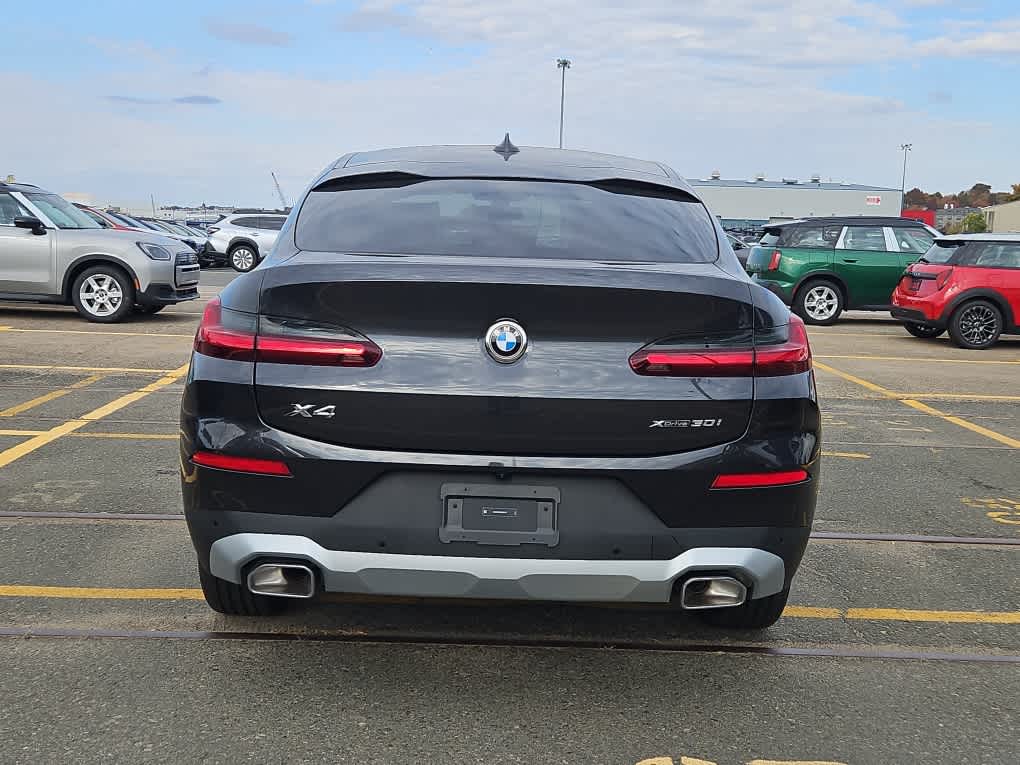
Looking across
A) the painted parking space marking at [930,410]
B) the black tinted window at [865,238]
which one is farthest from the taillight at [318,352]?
the black tinted window at [865,238]

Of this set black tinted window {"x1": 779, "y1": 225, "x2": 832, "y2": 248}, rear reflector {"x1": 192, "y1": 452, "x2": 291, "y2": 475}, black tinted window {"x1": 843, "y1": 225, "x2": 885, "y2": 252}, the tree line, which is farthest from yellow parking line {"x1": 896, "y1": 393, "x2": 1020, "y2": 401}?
the tree line

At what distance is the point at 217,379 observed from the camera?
298 cm

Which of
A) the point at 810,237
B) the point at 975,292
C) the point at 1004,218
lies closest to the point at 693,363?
the point at 975,292

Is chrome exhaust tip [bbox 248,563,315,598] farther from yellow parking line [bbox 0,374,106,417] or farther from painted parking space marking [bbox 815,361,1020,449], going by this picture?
painted parking space marking [bbox 815,361,1020,449]

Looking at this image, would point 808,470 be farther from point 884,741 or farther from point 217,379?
point 217,379

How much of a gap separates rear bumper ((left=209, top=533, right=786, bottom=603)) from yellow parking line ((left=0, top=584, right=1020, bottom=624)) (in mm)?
1117

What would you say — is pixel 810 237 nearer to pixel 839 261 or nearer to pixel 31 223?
pixel 839 261

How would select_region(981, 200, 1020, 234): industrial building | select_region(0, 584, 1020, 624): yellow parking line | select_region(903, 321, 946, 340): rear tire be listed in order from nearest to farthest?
select_region(0, 584, 1020, 624): yellow parking line, select_region(903, 321, 946, 340): rear tire, select_region(981, 200, 1020, 234): industrial building

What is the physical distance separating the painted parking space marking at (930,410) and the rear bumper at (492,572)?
5.18 meters

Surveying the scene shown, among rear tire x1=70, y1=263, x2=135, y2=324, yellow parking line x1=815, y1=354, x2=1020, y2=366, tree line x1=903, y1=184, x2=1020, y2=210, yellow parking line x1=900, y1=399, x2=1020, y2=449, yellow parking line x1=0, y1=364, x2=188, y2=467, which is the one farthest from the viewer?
tree line x1=903, y1=184, x2=1020, y2=210

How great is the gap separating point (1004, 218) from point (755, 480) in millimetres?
90669

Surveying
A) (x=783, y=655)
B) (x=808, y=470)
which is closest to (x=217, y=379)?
(x=808, y=470)

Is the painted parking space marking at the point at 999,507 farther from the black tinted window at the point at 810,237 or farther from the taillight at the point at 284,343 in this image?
the black tinted window at the point at 810,237

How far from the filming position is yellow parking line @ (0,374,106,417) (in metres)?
7.46
